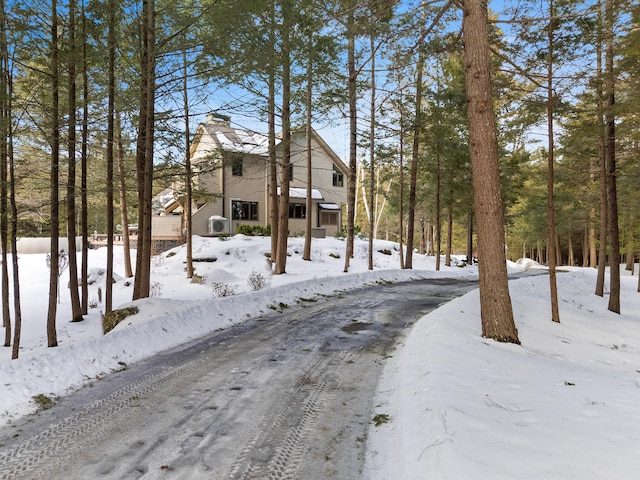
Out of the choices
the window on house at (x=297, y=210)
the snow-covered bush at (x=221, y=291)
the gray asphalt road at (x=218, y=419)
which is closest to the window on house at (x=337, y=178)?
the window on house at (x=297, y=210)

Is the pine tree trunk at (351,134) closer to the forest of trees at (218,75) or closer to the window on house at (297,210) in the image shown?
the forest of trees at (218,75)

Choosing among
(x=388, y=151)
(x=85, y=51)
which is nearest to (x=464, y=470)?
(x=85, y=51)

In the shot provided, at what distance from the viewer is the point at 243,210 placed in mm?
28188

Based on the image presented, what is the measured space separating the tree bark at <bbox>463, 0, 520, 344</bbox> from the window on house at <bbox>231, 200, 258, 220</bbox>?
75.3ft

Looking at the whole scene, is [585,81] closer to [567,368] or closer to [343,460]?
[567,368]

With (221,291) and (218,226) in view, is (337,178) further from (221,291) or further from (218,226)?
(221,291)

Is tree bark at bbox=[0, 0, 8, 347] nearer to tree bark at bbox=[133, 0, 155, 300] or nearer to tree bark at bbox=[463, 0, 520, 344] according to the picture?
tree bark at bbox=[133, 0, 155, 300]

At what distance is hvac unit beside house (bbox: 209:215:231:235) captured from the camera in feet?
83.9

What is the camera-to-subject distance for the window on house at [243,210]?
27641mm

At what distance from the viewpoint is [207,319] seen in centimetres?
788

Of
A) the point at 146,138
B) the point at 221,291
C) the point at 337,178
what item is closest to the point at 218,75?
the point at 146,138

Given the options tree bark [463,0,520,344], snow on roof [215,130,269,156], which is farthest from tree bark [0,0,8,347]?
tree bark [463,0,520,344]

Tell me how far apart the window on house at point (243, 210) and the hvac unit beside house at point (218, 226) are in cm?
169

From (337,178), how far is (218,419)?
30360 millimetres
